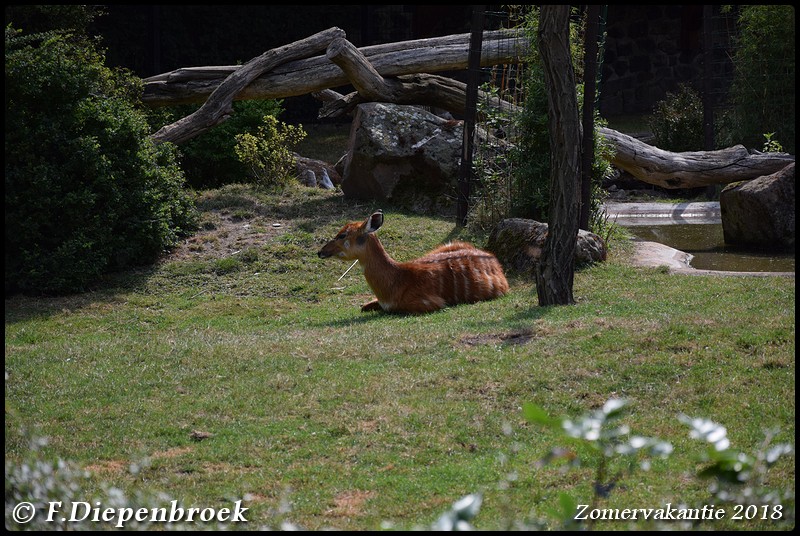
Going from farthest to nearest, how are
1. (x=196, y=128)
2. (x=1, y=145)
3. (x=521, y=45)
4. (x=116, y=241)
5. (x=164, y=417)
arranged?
(x=196, y=128) < (x=521, y=45) < (x=116, y=241) < (x=1, y=145) < (x=164, y=417)

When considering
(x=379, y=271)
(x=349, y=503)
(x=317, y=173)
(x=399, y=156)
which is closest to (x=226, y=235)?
(x=399, y=156)

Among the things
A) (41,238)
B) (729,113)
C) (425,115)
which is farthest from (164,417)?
(729,113)

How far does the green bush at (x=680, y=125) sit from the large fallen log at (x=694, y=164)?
3554mm

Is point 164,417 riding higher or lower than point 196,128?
lower

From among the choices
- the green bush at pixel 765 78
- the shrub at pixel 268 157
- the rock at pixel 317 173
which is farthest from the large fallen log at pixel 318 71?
the green bush at pixel 765 78

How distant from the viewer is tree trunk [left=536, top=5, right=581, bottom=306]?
881cm

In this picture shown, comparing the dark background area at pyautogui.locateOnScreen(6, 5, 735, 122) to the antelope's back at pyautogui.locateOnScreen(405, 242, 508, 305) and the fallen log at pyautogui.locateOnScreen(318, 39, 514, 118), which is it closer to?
the fallen log at pyautogui.locateOnScreen(318, 39, 514, 118)

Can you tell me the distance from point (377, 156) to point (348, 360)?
7664 mm

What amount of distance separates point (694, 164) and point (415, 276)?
7548mm

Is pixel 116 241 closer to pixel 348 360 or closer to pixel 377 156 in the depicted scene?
pixel 377 156

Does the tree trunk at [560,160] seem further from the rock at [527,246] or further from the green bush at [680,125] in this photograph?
the green bush at [680,125]

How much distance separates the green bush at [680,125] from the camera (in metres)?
18.9

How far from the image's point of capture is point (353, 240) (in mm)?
9906

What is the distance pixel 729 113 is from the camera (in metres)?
18.8
